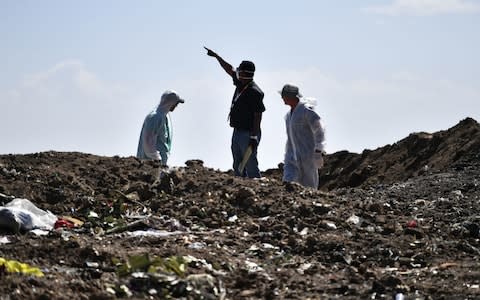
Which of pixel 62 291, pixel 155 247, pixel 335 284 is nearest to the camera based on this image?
pixel 62 291

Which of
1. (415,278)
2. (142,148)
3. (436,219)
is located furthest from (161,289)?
(142,148)

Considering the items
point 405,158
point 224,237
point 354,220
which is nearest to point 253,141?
point 354,220

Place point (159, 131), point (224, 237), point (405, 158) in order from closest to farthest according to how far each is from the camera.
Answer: point (224, 237) < point (159, 131) < point (405, 158)

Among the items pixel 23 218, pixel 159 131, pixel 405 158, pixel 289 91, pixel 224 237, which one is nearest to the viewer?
pixel 224 237

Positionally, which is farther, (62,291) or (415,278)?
(415,278)

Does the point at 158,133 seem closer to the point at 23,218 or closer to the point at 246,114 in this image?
the point at 246,114

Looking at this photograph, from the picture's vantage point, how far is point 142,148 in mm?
15766

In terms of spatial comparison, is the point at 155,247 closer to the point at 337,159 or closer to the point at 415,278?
the point at 415,278

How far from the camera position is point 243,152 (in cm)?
1396

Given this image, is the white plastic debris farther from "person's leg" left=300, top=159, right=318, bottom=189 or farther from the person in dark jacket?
the person in dark jacket

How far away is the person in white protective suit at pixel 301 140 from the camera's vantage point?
13383 millimetres

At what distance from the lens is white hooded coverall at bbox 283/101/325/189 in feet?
44.0

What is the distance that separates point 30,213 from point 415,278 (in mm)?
3770

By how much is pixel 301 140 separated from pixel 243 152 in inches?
29.7
